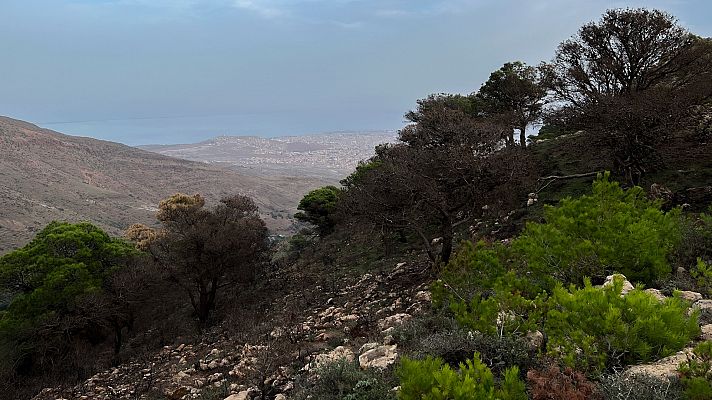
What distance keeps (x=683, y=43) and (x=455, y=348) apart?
67.6 feet

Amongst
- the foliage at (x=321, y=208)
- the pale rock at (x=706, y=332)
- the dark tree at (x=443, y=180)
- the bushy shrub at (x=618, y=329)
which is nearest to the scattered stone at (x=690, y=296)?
the pale rock at (x=706, y=332)

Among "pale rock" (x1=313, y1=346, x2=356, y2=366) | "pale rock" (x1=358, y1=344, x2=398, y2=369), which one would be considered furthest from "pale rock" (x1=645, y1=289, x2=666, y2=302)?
"pale rock" (x1=313, y1=346, x2=356, y2=366)

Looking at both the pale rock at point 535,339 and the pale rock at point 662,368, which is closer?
the pale rock at point 662,368

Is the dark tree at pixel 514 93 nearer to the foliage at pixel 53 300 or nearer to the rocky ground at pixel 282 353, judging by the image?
the rocky ground at pixel 282 353

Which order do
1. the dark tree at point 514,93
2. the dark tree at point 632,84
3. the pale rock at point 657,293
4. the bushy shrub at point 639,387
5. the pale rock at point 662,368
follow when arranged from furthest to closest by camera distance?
1. the dark tree at point 514,93
2. the dark tree at point 632,84
3. the pale rock at point 657,293
4. the pale rock at point 662,368
5. the bushy shrub at point 639,387

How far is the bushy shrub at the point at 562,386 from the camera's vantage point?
341 cm

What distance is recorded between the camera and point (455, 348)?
5020mm

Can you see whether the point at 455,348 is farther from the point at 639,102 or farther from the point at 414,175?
the point at 639,102

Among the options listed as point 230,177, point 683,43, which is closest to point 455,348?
point 683,43

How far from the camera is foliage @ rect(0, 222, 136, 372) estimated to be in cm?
1686

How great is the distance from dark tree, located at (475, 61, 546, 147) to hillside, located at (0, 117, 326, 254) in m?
45.8

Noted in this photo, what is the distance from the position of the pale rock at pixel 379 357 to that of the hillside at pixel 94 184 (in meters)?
48.3

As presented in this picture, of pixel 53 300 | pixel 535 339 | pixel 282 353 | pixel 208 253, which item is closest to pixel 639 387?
pixel 535 339

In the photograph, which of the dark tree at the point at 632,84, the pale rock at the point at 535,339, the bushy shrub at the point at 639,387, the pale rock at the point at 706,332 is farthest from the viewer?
the dark tree at the point at 632,84
